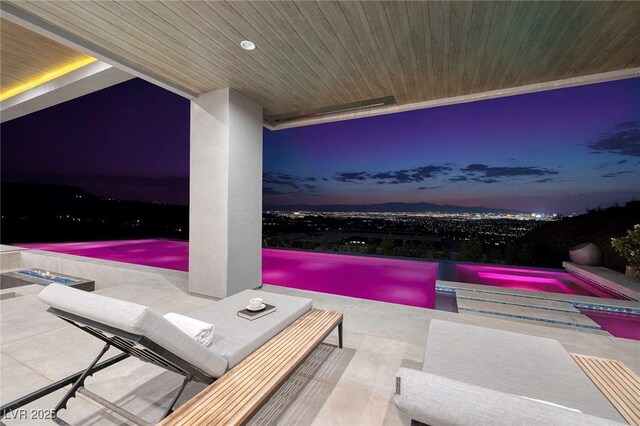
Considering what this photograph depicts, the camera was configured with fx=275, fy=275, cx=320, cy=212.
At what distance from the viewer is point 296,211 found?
15.4 metres

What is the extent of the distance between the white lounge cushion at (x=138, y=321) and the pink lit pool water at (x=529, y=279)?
18.0ft

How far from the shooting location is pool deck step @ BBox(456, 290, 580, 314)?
370 centimetres

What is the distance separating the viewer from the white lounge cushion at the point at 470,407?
686 mm

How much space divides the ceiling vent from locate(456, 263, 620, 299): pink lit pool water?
3.94 metres

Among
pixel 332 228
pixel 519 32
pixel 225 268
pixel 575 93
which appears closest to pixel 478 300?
pixel 519 32

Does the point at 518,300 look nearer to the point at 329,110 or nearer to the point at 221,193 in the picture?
the point at 329,110

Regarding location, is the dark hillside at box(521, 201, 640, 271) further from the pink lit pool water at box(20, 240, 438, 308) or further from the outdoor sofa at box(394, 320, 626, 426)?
the outdoor sofa at box(394, 320, 626, 426)

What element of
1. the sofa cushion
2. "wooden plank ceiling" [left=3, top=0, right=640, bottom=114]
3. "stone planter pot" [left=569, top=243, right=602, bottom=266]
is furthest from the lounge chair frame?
"stone planter pot" [left=569, top=243, right=602, bottom=266]

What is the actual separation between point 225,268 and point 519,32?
4300 millimetres

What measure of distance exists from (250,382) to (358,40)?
3061 millimetres

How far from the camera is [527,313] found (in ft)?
11.6

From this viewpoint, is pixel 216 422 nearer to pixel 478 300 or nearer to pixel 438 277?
pixel 478 300

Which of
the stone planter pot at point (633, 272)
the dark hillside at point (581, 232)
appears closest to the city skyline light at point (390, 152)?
the dark hillside at point (581, 232)

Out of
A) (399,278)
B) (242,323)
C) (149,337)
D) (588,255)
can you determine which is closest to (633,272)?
(588,255)
